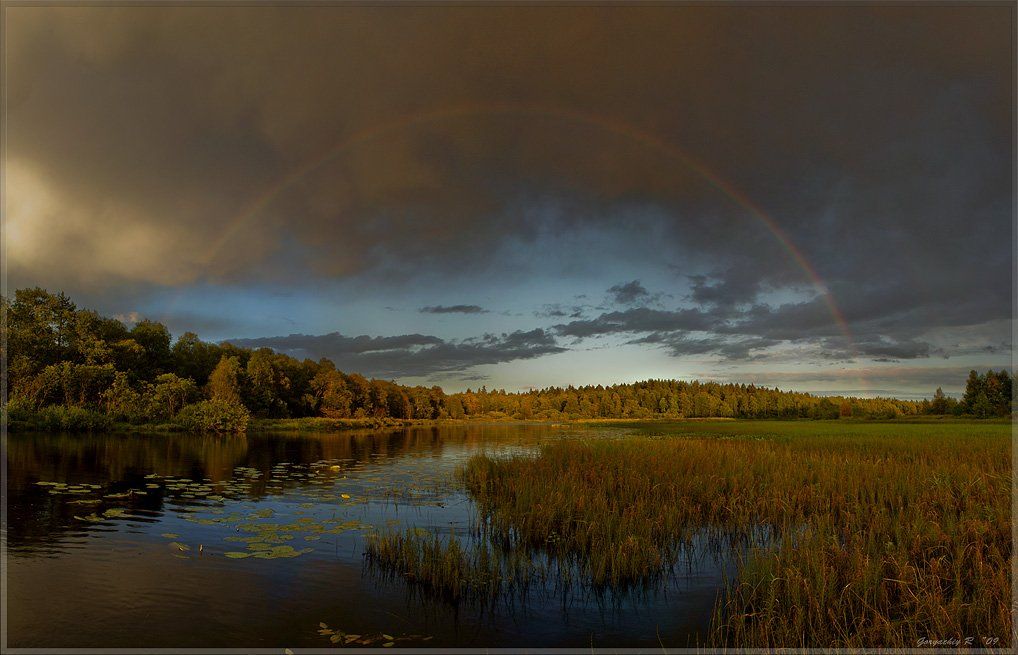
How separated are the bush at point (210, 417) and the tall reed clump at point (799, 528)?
5107 centimetres

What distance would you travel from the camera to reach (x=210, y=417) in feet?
202

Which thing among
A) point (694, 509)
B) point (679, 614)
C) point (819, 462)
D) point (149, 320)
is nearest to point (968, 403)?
point (819, 462)

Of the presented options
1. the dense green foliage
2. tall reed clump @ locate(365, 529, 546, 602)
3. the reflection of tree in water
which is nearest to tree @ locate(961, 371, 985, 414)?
the dense green foliage

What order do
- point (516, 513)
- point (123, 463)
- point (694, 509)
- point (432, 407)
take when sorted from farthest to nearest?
point (432, 407) → point (123, 463) → point (694, 509) → point (516, 513)

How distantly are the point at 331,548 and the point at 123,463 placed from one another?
2315cm

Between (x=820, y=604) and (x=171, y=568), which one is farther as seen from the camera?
(x=171, y=568)

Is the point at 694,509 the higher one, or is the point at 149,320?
the point at 149,320

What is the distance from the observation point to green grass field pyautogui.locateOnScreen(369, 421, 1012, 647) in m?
7.73

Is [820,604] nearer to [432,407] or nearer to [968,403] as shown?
[968,403]

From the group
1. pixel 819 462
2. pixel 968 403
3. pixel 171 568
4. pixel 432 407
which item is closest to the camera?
pixel 171 568

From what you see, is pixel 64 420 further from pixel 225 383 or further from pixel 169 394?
pixel 225 383

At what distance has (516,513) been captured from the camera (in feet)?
47.5

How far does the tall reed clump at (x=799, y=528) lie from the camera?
7.70 metres

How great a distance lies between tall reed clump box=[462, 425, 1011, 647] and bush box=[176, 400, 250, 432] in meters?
51.1
